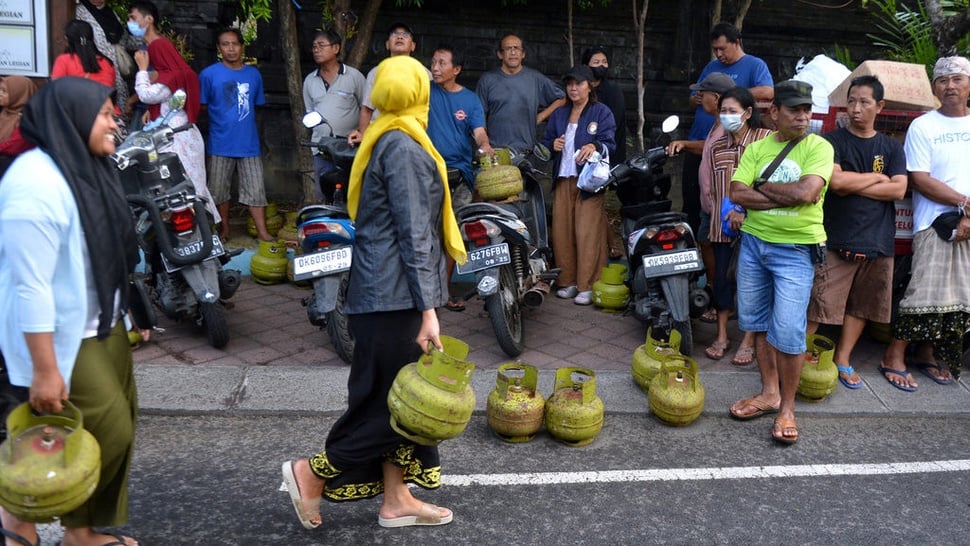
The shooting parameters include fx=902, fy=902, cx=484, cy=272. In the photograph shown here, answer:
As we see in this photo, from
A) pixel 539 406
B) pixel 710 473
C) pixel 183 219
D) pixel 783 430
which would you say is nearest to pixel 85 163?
pixel 539 406

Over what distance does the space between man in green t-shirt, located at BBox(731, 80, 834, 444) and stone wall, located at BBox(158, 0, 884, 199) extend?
5.31m

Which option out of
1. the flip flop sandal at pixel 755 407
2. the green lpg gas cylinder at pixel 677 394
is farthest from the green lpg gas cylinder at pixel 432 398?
the flip flop sandal at pixel 755 407

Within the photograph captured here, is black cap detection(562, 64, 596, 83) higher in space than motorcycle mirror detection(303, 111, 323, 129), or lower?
higher

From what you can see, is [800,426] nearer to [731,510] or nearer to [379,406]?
[731,510]

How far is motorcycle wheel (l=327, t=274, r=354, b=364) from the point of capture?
5.58m

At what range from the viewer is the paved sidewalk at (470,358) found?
5195 mm

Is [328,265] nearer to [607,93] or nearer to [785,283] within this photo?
[785,283]

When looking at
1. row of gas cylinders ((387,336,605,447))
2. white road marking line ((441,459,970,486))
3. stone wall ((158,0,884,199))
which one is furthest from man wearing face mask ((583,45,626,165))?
white road marking line ((441,459,970,486))

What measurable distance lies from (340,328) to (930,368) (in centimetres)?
385

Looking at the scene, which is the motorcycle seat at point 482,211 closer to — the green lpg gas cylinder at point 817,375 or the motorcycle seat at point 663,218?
the motorcycle seat at point 663,218

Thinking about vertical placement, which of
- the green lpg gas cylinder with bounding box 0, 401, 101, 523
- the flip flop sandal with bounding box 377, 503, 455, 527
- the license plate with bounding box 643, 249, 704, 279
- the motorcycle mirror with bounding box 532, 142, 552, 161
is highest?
the motorcycle mirror with bounding box 532, 142, 552, 161

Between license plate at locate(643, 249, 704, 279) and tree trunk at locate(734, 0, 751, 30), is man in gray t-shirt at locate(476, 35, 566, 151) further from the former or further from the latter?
tree trunk at locate(734, 0, 751, 30)

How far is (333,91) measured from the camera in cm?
779

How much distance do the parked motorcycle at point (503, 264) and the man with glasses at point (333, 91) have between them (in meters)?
2.00
